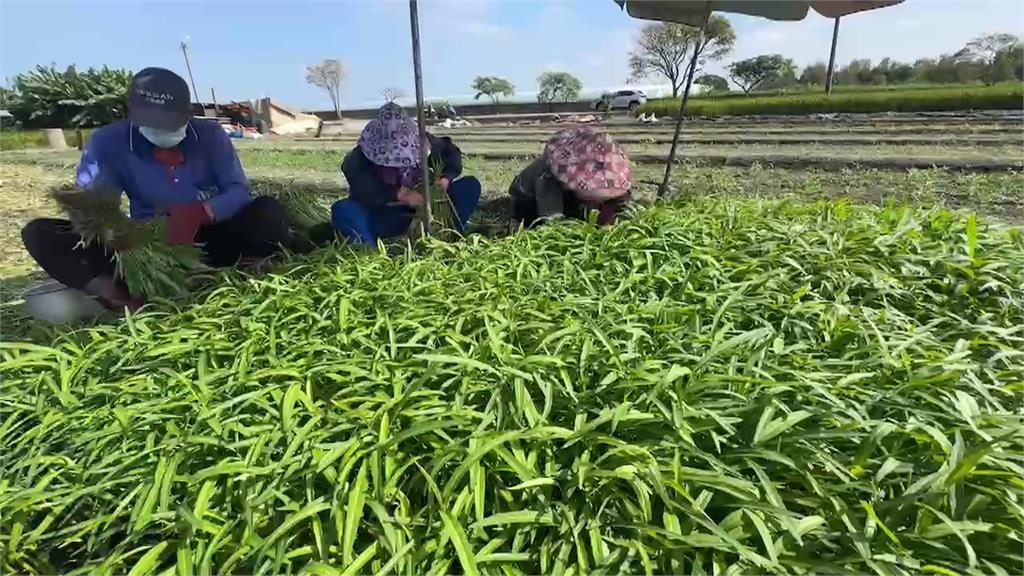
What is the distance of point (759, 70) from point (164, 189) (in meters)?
39.0

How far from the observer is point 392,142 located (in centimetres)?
350

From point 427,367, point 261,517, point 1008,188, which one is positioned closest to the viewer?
point 261,517

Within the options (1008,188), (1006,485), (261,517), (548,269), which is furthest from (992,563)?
(1008,188)

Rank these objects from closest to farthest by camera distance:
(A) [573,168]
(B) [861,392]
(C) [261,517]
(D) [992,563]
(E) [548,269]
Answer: (D) [992,563], (C) [261,517], (B) [861,392], (E) [548,269], (A) [573,168]

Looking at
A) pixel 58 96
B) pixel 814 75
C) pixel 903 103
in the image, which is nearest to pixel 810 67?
pixel 814 75

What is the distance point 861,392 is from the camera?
158 cm

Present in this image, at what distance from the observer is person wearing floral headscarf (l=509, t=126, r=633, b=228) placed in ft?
12.0

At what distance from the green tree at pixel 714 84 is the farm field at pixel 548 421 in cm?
3850

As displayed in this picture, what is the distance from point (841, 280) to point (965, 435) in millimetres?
927

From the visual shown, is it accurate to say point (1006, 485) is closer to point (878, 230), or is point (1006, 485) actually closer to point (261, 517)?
point (261, 517)

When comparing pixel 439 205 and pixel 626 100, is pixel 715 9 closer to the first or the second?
pixel 439 205

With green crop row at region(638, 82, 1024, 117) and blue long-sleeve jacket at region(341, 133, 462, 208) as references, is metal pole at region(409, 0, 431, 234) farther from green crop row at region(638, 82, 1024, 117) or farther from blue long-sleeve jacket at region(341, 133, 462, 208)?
green crop row at region(638, 82, 1024, 117)

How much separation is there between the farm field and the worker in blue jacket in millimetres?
407

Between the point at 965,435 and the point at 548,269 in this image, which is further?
the point at 548,269
